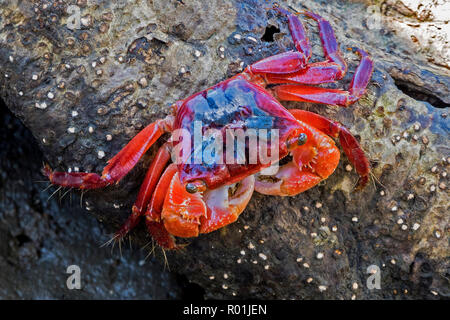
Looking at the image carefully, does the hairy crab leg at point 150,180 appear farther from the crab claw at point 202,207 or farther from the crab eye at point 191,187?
the crab eye at point 191,187

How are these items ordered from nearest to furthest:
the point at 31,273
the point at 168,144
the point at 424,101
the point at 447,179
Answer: the point at 168,144 → the point at 447,179 → the point at 424,101 → the point at 31,273

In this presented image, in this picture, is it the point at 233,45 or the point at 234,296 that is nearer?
the point at 233,45

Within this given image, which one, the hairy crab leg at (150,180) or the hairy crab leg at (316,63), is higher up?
the hairy crab leg at (316,63)

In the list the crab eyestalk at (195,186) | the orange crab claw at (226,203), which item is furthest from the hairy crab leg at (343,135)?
the crab eyestalk at (195,186)

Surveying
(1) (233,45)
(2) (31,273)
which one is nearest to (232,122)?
(1) (233,45)

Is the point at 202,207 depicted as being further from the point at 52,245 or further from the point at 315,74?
the point at 52,245

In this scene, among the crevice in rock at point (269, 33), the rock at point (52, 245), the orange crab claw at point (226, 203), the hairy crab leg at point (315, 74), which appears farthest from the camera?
the rock at point (52, 245)

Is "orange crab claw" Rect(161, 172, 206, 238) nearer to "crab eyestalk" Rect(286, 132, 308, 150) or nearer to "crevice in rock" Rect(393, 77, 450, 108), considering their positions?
"crab eyestalk" Rect(286, 132, 308, 150)

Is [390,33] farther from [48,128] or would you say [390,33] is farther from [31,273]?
[31,273]
